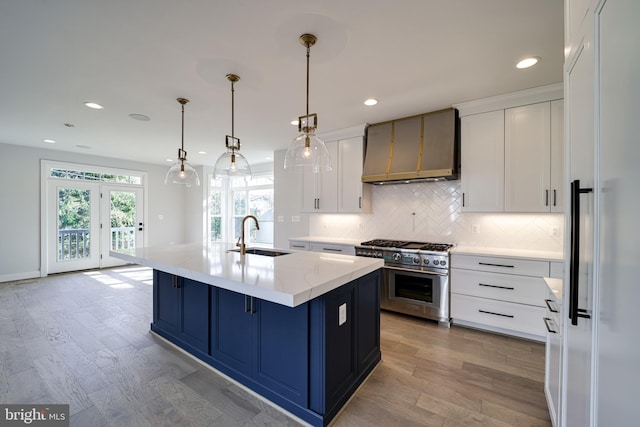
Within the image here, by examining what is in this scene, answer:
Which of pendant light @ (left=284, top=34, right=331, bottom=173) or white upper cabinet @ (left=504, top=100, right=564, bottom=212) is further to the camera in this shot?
white upper cabinet @ (left=504, top=100, right=564, bottom=212)

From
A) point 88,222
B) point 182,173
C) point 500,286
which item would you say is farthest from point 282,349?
point 88,222

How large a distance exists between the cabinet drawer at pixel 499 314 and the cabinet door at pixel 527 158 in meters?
1.06

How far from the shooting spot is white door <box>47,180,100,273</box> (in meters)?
5.55

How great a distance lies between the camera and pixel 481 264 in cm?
300

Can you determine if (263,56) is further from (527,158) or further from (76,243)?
(76,243)

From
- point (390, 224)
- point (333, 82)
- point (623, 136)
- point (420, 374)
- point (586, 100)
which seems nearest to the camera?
point (623, 136)

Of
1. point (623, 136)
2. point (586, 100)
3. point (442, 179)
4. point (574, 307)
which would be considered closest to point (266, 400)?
point (574, 307)

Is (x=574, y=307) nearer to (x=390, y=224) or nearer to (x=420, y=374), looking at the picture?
(x=420, y=374)

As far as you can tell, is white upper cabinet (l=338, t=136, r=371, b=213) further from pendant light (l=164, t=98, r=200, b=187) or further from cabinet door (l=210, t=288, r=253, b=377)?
cabinet door (l=210, t=288, r=253, b=377)

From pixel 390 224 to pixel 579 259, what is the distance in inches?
120

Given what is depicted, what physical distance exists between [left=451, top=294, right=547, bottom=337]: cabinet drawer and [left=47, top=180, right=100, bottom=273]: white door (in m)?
7.33

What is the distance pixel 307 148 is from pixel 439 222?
2505 mm

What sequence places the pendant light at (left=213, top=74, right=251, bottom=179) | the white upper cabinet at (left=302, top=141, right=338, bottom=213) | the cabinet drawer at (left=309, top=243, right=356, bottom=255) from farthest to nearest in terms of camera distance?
the white upper cabinet at (left=302, top=141, right=338, bottom=213) < the cabinet drawer at (left=309, top=243, right=356, bottom=255) < the pendant light at (left=213, top=74, right=251, bottom=179)

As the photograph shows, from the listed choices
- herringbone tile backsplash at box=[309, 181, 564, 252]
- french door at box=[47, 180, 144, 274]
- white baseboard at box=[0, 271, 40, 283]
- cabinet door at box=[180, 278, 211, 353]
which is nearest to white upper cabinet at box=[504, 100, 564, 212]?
herringbone tile backsplash at box=[309, 181, 564, 252]
